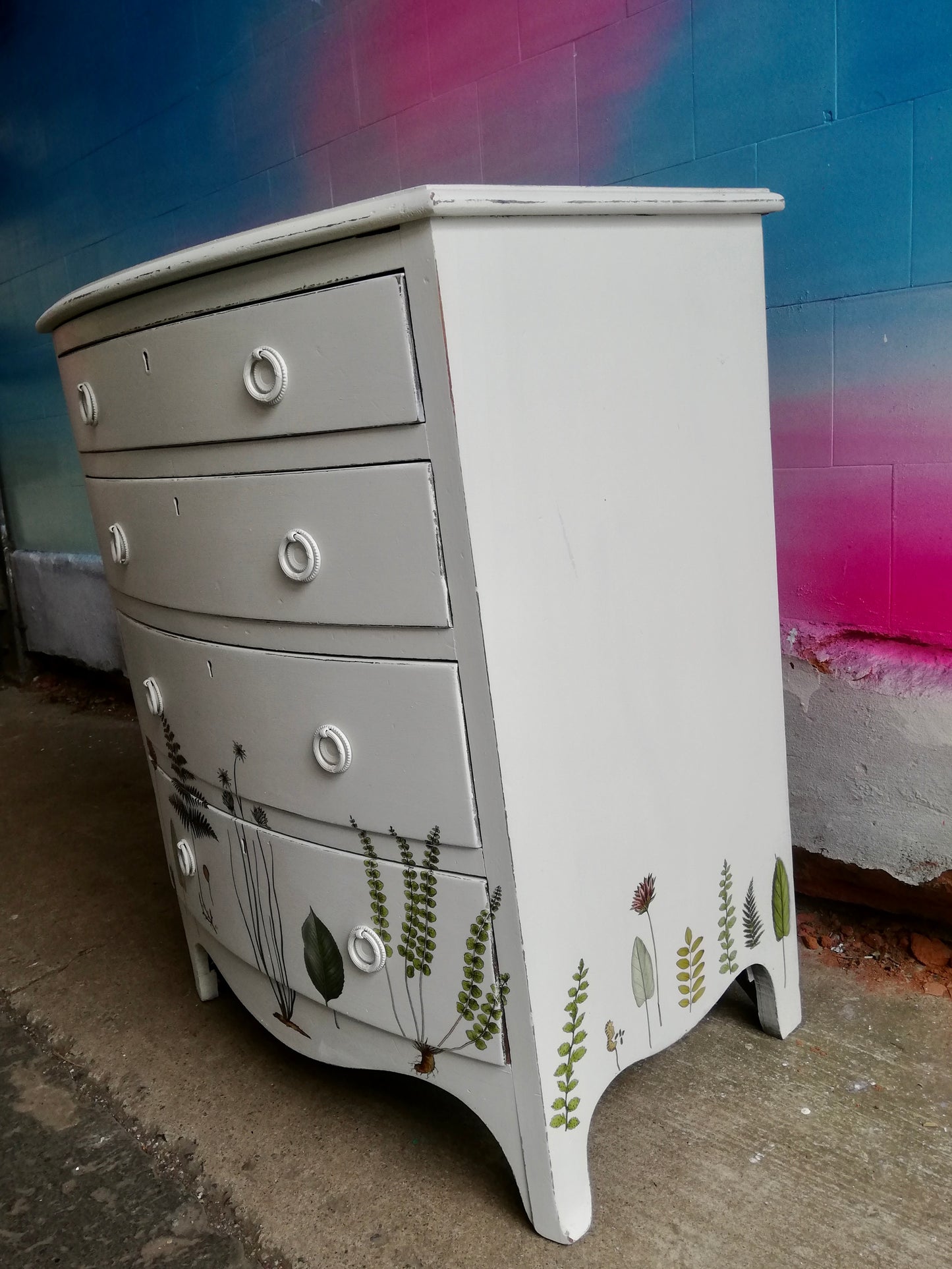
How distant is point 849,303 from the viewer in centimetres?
153

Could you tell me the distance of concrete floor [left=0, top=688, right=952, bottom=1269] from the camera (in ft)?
3.92

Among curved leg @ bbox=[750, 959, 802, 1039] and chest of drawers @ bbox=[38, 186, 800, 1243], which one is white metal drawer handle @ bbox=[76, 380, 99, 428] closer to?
chest of drawers @ bbox=[38, 186, 800, 1243]

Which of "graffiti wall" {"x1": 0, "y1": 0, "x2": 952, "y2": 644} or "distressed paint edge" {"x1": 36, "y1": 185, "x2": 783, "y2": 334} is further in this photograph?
"graffiti wall" {"x1": 0, "y1": 0, "x2": 952, "y2": 644}

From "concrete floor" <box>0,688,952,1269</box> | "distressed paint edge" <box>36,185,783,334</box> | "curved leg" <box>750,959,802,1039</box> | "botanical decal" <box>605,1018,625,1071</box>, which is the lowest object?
"concrete floor" <box>0,688,952,1269</box>

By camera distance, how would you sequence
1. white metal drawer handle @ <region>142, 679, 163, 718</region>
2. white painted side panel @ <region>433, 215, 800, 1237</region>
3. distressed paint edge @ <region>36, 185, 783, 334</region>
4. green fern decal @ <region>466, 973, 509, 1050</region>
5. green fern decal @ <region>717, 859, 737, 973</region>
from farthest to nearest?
1. white metal drawer handle @ <region>142, 679, 163, 718</region>
2. green fern decal @ <region>717, 859, 737, 973</region>
3. green fern decal @ <region>466, 973, 509, 1050</region>
4. white painted side panel @ <region>433, 215, 800, 1237</region>
5. distressed paint edge @ <region>36, 185, 783, 334</region>

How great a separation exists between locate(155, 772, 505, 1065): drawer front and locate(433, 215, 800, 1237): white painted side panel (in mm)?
95

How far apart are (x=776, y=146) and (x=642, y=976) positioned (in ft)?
4.19

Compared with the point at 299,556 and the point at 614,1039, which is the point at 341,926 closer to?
the point at 614,1039

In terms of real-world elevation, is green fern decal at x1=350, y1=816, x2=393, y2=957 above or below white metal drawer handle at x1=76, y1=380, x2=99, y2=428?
below

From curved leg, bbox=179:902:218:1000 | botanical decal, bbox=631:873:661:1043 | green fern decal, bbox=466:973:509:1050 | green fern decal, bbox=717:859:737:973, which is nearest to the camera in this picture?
green fern decal, bbox=466:973:509:1050

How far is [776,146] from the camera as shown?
156cm

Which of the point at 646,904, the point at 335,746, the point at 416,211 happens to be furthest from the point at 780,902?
the point at 416,211

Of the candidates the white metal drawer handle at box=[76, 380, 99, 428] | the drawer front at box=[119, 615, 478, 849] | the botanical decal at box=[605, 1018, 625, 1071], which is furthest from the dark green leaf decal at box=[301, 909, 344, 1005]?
the white metal drawer handle at box=[76, 380, 99, 428]

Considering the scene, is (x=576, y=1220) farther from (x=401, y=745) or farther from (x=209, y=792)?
(x=209, y=792)
